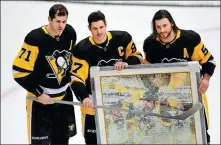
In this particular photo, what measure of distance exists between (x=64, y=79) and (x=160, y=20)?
0.52 meters

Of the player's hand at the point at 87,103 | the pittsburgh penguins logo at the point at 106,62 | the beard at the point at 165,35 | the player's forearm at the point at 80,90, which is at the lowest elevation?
the player's hand at the point at 87,103

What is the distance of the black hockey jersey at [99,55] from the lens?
2.00m

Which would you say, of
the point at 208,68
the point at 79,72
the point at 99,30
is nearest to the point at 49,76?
the point at 79,72

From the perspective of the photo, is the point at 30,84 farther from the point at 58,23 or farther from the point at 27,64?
the point at 58,23

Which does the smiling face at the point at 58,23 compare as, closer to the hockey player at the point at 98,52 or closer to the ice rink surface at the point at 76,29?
the hockey player at the point at 98,52

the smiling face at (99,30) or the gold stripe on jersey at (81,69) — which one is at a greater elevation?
the smiling face at (99,30)

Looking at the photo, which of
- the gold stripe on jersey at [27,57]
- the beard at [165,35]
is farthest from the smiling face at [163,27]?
the gold stripe on jersey at [27,57]

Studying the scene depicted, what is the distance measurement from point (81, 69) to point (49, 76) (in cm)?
22

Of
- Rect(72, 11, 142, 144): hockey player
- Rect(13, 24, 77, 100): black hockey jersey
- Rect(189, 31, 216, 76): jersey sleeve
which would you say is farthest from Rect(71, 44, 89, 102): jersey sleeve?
Rect(189, 31, 216, 76): jersey sleeve

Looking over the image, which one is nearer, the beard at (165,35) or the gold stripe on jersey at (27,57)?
the beard at (165,35)

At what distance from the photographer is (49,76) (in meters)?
2.17

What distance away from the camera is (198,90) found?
1.72m

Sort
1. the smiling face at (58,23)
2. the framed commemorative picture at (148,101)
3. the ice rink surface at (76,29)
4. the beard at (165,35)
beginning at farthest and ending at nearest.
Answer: the ice rink surface at (76,29) → the smiling face at (58,23) → the beard at (165,35) → the framed commemorative picture at (148,101)

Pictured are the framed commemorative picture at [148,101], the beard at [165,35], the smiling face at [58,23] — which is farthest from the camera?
the smiling face at [58,23]
